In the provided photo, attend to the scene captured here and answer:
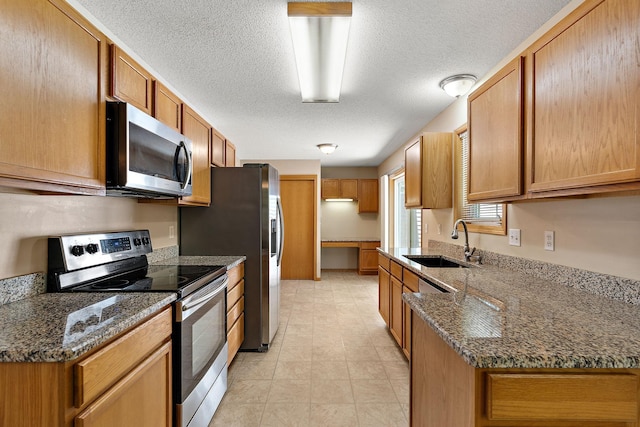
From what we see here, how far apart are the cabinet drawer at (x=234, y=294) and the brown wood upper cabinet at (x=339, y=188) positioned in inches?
156

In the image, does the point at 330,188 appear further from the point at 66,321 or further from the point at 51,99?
the point at 66,321

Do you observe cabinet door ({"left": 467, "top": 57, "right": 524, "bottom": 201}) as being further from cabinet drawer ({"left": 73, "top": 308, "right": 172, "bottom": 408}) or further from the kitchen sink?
cabinet drawer ({"left": 73, "top": 308, "right": 172, "bottom": 408})

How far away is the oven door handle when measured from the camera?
1562mm

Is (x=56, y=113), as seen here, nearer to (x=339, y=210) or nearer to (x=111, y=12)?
(x=111, y=12)

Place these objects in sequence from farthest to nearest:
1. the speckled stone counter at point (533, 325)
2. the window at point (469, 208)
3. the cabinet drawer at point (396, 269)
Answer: the cabinet drawer at point (396, 269), the window at point (469, 208), the speckled stone counter at point (533, 325)

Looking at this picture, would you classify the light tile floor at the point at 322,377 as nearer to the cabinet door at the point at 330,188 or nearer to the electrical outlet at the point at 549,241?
the electrical outlet at the point at 549,241

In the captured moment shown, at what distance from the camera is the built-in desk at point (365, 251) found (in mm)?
6336

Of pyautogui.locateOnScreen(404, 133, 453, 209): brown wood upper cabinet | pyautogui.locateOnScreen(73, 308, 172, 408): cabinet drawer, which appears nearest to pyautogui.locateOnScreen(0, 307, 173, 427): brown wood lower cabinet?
pyautogui.locateOnScreen(73, 308, 172, 408): cabinet drawer

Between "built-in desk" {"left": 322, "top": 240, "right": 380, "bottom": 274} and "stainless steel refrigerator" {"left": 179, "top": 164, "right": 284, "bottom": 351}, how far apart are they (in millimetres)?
3562

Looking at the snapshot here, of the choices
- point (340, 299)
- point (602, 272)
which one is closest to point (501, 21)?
point (602, 272)

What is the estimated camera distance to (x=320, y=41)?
1.86 metres

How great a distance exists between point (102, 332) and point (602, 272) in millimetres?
2075

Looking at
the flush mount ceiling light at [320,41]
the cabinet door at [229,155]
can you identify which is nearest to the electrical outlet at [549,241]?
the flush mount ceiling light at [320,41]

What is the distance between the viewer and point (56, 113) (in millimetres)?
1191
